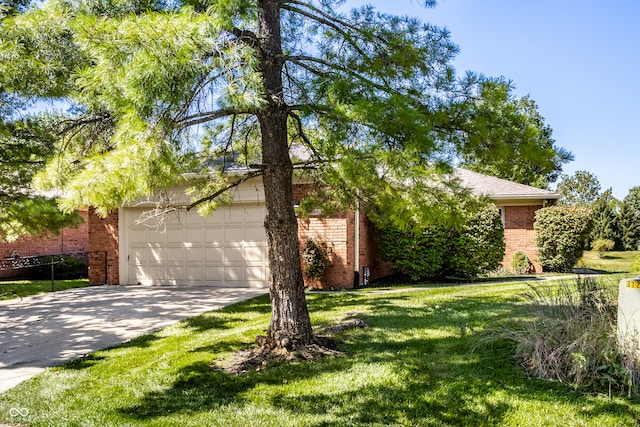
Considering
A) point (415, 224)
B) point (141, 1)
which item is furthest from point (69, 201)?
point (415, 224)

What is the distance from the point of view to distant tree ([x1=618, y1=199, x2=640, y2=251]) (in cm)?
2919

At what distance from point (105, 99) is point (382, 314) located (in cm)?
524

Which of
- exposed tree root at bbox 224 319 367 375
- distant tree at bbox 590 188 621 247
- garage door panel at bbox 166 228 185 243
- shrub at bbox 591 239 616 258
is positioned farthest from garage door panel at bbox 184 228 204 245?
distant tree at bbox 590 188 621 247

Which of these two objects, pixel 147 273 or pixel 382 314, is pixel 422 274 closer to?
pixel 382 314

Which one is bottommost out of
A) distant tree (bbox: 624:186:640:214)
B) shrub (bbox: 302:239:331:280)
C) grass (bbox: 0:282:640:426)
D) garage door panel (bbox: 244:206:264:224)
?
grass (bbox: 0:282:640:426)

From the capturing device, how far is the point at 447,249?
1227cm

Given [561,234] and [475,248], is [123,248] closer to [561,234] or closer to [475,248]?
[475,248]

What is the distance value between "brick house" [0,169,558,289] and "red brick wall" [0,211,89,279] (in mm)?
5003

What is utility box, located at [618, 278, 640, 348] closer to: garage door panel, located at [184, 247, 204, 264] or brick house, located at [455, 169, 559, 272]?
garage door panel, located at [184, 247, 204, 264]

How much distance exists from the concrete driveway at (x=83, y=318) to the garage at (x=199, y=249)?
0.52 meters

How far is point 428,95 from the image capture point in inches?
205

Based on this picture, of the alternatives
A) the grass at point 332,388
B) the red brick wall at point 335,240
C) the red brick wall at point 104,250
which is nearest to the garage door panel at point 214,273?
the red brick wall at point 335,240

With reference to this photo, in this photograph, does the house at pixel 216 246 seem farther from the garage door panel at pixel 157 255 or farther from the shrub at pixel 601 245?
the shrub at pixel 601 245

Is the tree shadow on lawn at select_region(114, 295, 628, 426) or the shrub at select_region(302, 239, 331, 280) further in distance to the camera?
the shrub at select_region(302, 239, 331, 280)
